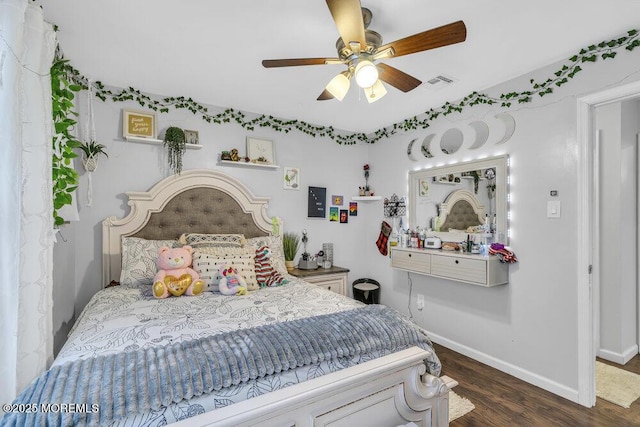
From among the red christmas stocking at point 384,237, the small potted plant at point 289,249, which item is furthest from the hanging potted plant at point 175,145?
the red christmas stocking at point 384,237

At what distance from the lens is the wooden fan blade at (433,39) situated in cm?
138

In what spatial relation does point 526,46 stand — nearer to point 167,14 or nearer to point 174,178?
point 167,14

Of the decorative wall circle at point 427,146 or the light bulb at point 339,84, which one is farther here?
the decorative wall circle at point 427,146

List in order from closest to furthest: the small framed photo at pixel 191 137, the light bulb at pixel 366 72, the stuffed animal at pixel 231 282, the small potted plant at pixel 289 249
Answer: the light bulb at pixel 366 72 < the stuffed animal at pixel 231 282 < the small framed photo at pixel 191 137 < the small potted plant at pixel 289 249

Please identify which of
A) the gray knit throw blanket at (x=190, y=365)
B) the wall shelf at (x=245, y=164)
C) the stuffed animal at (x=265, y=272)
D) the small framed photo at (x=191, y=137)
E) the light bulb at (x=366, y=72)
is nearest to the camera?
the gray knit throw blanket at (x=190, y=365)

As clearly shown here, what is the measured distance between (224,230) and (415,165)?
2.18 meters

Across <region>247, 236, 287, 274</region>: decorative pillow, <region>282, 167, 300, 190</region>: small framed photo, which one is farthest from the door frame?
<region>282, 167, 300, 190</region>: small framed photo

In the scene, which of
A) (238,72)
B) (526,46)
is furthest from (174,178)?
(526,46)

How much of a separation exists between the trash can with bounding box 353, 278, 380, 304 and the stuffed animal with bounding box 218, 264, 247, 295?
1902mm

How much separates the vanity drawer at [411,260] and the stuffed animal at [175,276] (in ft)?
6.78

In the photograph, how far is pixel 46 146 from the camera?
1153 mm

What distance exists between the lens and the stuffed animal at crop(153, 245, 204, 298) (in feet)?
6.86

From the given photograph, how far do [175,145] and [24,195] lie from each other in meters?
1.90

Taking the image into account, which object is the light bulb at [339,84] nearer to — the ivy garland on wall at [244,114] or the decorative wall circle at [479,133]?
the ivy garland on wall at [244,114]
